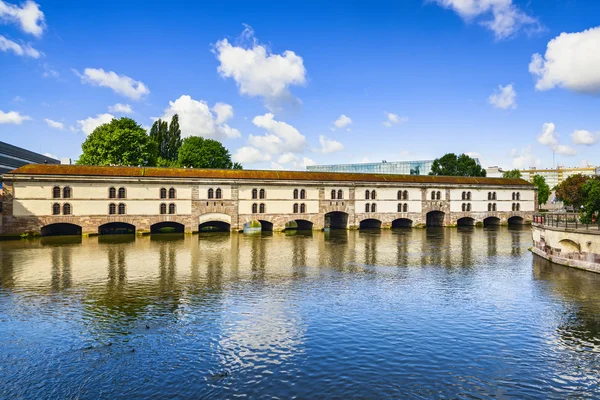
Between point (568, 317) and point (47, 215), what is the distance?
53596 mm

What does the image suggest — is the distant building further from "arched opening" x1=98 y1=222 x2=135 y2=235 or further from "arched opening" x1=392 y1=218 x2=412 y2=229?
"arched opening" x1=98 y1=222 x2=135 y2=235

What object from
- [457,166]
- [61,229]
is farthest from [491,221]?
[61,229]

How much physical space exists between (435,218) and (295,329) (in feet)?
207

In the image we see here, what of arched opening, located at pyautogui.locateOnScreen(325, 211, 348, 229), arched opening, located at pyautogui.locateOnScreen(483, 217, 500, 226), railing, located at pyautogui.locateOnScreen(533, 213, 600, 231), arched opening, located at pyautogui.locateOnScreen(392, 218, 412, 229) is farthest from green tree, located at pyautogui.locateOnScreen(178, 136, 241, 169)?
railing, located at pyautogui.locateOnScreen(533, 213, 600, 231)

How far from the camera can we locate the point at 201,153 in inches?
3413

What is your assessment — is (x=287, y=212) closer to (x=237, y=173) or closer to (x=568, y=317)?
(x=237, y=173)

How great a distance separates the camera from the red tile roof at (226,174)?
177 feet

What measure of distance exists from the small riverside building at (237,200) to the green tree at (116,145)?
1253 cm

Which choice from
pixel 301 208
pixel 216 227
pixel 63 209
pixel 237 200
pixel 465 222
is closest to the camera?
pixel 63 209

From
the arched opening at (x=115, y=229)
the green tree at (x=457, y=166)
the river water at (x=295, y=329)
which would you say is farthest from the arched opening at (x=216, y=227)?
the green tree at (x=457, y=166)

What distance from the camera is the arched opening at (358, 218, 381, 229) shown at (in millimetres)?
71650

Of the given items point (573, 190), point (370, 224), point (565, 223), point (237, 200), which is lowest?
point (370, 224)

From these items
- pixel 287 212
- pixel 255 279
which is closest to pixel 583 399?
pixel 255 279

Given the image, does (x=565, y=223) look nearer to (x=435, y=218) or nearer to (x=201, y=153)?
(x=435, y=218)
